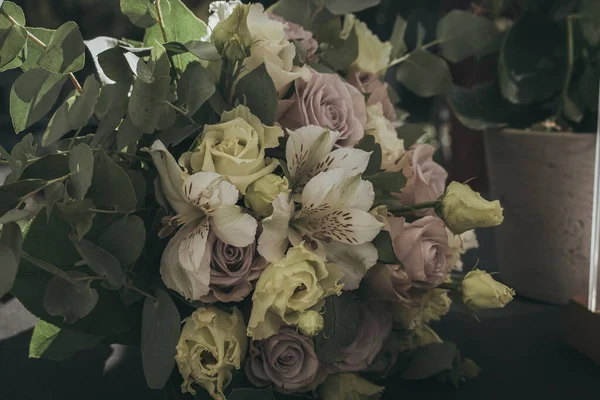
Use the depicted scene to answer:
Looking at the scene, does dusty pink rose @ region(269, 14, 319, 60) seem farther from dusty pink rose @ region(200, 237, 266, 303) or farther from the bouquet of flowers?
dusty pink rose @ region(200, 237, 266, 303)

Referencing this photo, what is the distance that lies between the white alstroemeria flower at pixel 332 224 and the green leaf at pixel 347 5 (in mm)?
169

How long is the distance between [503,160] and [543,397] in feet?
0.68

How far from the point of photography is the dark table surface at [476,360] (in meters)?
0.41

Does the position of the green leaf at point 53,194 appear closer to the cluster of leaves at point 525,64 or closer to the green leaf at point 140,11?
the green leaf at point 140,11

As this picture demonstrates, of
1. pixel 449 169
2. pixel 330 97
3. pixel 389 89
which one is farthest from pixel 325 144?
pixel 449 169

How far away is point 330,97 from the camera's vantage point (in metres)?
0.39

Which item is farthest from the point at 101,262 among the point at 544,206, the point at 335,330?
the point at 544,206

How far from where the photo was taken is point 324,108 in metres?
0.38

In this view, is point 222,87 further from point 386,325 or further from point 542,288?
point 542,288

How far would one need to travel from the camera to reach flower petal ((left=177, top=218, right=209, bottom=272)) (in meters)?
0.32

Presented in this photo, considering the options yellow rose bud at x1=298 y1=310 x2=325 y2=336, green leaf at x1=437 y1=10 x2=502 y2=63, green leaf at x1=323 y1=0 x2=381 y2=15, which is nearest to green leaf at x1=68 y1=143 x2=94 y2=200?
yellow rose bud at x1=298 y1=310 x2=325 y2=336

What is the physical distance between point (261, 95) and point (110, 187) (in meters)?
0.09

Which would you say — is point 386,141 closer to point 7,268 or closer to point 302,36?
point 302,36

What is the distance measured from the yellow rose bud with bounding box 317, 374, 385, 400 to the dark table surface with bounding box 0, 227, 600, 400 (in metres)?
0.03
